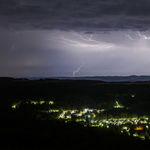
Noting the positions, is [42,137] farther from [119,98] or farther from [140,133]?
[119,98]

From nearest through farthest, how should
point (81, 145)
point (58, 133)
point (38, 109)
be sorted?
point (81, 145) → point (58, 133) → point (38, 109)

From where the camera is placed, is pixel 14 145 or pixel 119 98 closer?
pixel 14 145

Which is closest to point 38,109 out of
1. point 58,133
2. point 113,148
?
point 58,133

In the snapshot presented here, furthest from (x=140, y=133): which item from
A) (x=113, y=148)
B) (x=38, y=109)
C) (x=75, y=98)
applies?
(x=75, y=98)

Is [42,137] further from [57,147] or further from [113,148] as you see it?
[113,148]

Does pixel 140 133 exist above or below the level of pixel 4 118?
below

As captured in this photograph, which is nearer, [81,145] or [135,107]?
[81,145]

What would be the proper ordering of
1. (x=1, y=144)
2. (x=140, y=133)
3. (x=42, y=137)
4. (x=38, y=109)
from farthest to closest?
(x=38, y=109)
(x=140, y=133)
(x=42, y=137)
(x=1, y=144)

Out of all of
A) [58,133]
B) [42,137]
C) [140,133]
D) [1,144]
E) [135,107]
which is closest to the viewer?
[1,144]

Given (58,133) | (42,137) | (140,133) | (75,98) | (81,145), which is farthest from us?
(75,98)
